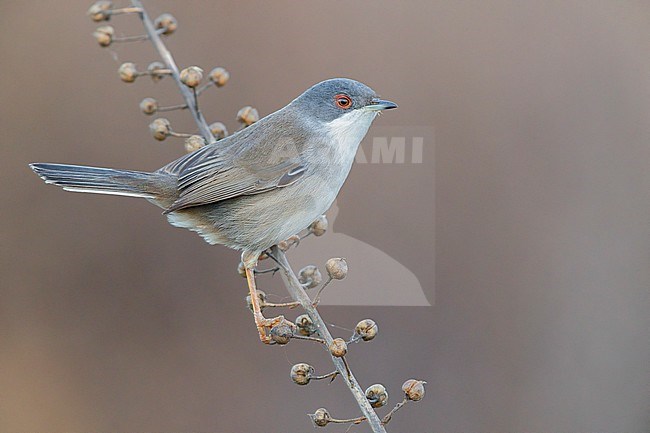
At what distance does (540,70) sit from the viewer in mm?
6133

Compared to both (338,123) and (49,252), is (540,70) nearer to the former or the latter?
(338,123)

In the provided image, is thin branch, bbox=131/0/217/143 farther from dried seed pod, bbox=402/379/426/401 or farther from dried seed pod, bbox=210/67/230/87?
dried seed pod, bbox=402/379/426/401

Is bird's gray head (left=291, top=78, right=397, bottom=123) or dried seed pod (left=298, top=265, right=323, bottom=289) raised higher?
bird's gray head (left=291, top=78, right=397, bottom=123)

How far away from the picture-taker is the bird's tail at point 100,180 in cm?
337

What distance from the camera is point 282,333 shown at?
285 cm

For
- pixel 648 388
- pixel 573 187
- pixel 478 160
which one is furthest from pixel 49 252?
pixel 648 388

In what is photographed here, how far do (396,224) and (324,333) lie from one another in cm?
275

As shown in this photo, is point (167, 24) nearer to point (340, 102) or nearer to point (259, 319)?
point (340, 102)

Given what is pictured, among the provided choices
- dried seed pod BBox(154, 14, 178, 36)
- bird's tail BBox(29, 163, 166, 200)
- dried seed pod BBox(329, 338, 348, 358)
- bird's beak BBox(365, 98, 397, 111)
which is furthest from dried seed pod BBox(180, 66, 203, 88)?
dried seed pod BBox(329, 338, 348, 358)

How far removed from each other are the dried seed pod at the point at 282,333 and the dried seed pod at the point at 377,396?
379 millimetres

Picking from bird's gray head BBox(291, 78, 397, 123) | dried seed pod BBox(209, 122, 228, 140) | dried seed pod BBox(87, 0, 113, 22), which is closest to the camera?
dried seed pod BBox(87, 0, 113, 22)

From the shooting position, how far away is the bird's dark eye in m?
3.72

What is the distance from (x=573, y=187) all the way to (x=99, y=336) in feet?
13.0

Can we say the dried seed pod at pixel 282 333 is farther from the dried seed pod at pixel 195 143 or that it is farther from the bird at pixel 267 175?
the dried seed pod at pixel 195 143
